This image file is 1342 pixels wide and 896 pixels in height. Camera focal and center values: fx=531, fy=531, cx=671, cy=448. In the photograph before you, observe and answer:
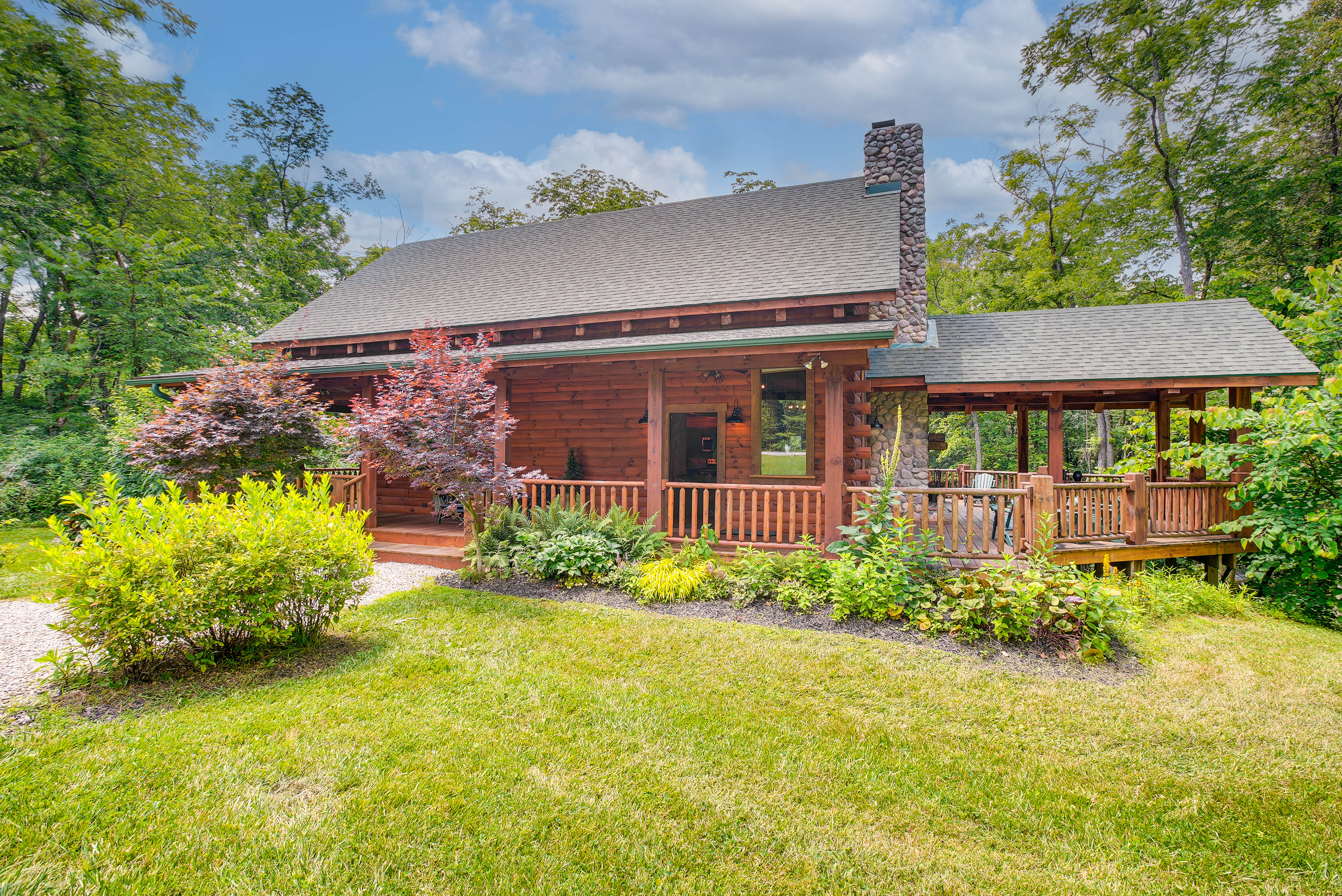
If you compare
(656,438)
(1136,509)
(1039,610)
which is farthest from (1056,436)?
(656,438)

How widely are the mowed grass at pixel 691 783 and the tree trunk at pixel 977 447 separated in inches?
747

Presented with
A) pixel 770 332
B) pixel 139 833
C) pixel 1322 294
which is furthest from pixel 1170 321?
pixel 139 833

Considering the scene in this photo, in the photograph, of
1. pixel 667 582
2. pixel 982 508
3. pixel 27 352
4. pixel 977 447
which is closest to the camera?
pixel 667 582

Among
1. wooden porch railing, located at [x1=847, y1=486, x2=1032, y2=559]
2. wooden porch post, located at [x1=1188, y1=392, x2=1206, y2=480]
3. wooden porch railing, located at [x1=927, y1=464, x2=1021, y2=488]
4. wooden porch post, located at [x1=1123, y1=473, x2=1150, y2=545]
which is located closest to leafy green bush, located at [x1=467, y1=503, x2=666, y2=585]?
wooden porch railing, located at [x1=847, y1=486, x2=1032, y2=559]

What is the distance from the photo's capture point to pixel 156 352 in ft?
45.4

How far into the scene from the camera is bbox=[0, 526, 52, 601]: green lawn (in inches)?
236

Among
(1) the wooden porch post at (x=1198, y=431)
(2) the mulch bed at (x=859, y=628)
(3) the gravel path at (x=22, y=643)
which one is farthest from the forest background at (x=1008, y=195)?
(2) the mulch bed at (x=859, y=628)

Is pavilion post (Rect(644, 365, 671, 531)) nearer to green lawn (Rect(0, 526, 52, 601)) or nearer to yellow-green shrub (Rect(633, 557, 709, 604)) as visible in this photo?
yellow-green shrub (Rect(633, 557, 709, 604))

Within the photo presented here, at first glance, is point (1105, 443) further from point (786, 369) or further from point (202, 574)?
point (202, 574)

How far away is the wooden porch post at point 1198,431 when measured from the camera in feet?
27.7

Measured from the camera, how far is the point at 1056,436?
8.33 m

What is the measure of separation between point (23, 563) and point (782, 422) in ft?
36.3

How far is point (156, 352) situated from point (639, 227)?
13074mm

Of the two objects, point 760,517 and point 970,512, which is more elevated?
point 970,512
